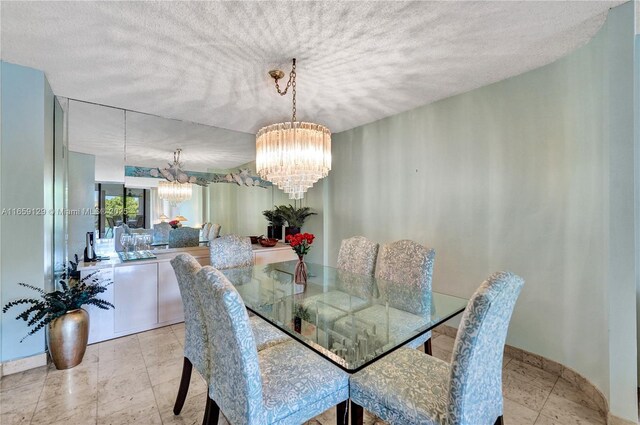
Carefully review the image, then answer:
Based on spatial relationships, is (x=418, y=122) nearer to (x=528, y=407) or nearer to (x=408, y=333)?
(x=408, y=333)

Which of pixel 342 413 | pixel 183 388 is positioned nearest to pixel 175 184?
pixel 183 388

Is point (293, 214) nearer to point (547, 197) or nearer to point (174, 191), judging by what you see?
point (174, 191)

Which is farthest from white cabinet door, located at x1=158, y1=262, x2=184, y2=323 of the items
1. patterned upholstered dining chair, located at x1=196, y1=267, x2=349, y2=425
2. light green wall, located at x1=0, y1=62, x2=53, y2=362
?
patterned upholstered dining chair, located at x1=196, y1=267, x2=349, y2=425

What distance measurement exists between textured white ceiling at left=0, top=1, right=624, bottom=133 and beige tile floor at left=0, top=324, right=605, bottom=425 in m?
2.54

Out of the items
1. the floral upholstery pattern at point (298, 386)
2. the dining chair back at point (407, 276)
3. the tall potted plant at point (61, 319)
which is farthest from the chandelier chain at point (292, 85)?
the tall potted plant at point (61, 319)

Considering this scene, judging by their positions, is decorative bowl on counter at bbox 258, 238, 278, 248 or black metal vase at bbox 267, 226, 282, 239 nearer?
decorative bowl on counter at bbox 258, 238, 278, 248

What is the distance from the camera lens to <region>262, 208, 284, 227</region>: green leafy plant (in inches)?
170

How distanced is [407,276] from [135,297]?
289cm

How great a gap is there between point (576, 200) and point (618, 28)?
115 cm

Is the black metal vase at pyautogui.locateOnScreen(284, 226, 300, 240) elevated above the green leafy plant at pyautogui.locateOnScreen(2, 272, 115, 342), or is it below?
above

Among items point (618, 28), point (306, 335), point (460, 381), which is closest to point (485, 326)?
point (460, 381)

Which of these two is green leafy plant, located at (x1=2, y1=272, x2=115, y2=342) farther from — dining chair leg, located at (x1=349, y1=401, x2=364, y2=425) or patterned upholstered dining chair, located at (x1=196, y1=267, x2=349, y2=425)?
dining chair leg, located at (x1=349, y1=401, x2=364, y2=425)

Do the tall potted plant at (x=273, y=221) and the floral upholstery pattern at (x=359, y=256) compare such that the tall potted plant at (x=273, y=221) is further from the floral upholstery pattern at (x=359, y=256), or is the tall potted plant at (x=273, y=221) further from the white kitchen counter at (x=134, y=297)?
the floral upholstery pattern at (x=359, y=256)

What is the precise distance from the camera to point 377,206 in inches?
143
